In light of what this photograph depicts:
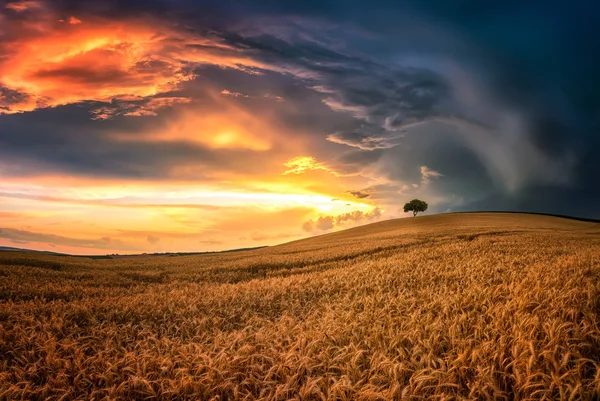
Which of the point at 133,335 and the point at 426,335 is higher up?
the point at 426,335

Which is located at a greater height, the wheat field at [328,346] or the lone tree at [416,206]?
the lone tree at [416,206]

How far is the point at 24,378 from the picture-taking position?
191 inches

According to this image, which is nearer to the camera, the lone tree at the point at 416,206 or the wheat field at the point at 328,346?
the wheat field at the point at 328,346

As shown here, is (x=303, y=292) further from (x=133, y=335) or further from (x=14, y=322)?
(x=14, y=322)

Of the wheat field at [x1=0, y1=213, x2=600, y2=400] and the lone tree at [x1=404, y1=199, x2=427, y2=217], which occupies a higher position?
the lone tree at [x1=404, y1=199, x2=427, y2=217]

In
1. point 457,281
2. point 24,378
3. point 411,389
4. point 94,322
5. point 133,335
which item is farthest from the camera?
point 457,281

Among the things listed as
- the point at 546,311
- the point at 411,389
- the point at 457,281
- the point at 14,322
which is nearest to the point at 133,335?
the point at 14,322

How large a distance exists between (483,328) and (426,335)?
986 mm

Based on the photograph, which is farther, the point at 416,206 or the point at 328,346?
the point at 416,206

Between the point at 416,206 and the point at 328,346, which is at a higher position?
the point at 416,206

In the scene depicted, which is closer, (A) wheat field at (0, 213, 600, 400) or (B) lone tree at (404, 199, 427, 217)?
(A) wheat field at (0, 213, 600, 400)

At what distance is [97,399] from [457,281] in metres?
9.35

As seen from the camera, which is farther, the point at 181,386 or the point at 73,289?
the point at 73,289

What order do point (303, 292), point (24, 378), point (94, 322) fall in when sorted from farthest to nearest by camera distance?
point (303, 292) → point (94, 322) → point (24, 378)
